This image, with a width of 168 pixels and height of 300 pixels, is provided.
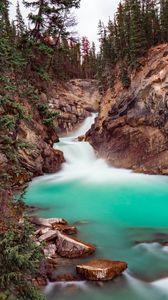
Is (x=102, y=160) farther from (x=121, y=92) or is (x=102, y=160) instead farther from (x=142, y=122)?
(x=121, y=92)

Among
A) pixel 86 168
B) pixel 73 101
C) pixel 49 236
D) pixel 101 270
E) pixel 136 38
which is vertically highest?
pixel 136 38

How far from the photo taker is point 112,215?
66.5 feet

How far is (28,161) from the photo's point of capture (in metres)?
29.0

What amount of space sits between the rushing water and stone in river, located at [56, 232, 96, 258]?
0.54m

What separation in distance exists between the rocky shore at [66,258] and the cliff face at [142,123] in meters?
18.1

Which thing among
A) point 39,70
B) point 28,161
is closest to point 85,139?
point 28,161

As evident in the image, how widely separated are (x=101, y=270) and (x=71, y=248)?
7.27 feet

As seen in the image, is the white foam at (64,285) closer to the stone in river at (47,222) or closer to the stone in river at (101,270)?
the stone in river at (101,270)

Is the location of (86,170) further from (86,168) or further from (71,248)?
(71,248)

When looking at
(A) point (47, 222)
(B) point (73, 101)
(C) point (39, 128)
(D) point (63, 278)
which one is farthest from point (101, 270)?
(B) point (73, 101)

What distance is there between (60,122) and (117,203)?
34.9 meters

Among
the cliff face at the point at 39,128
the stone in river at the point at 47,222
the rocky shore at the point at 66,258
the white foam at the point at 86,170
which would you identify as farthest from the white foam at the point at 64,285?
the white foam at the point at 86,170

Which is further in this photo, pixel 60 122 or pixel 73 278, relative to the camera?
pixel 60 122

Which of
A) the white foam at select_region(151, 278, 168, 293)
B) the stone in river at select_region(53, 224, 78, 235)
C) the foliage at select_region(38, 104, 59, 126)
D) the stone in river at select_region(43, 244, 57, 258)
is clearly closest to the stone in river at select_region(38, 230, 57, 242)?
the stone in river at select_region(43, 244, 57, 258)
